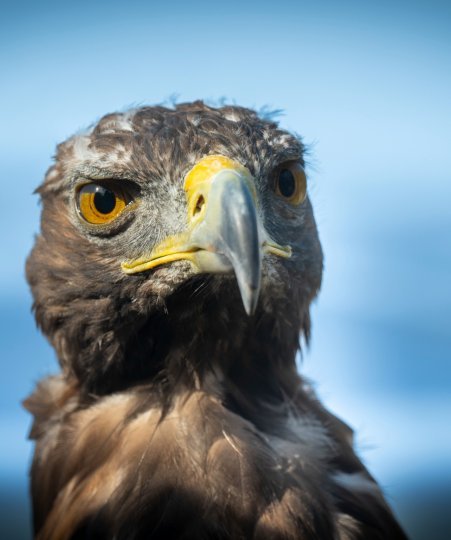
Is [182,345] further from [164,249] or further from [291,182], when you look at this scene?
[291,182]

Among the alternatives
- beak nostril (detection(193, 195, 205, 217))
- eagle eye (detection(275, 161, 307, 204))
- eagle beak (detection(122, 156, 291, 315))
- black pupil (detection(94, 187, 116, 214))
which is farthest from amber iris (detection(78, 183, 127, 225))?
eagle eye (detection(275, 161, 307, 204))

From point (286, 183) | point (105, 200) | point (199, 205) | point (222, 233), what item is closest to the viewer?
point (222, 233)

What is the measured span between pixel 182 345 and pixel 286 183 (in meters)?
0.74

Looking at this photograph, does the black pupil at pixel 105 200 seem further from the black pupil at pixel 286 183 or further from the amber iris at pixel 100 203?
the black pupil at pixel 286 183

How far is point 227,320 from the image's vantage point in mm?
2922

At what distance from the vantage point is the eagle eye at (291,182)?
3.04m

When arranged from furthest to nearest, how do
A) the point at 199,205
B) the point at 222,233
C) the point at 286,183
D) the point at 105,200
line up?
the point at 286,183 → the point at 105,200 → the point at 199,205 → the point at 222,233

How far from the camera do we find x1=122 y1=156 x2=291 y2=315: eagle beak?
7.89 feet

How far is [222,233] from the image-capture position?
2.47 m

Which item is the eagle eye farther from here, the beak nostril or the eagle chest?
the eagle chest

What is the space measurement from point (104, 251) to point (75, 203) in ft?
0.81

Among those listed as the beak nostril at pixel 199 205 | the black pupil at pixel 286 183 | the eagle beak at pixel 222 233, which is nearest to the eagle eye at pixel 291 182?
the black pupil at pixel 286 183

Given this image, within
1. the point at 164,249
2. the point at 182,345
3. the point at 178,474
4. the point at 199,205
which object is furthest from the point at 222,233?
the point at 178,474

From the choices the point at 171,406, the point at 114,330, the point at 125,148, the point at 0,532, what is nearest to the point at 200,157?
the point at 125,148
